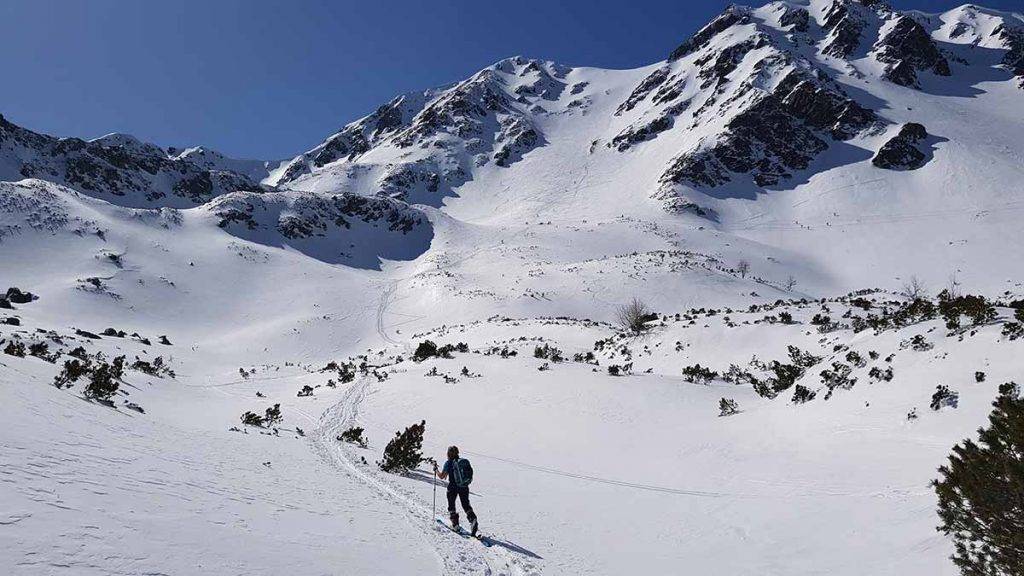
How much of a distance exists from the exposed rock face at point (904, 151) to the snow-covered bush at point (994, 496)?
363ft

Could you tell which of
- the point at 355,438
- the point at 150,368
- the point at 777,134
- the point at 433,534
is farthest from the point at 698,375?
the point at 777,134

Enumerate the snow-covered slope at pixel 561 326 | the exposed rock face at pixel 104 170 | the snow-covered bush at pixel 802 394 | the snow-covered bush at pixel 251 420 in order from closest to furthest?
the snow-covered slope at pixel 561 326, the snow-covered bush at pixel 802 394, the snow-covered bush at pixel 251 420, the exposed rock face at pixel 104 170

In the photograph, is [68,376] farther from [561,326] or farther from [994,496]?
[561,326]

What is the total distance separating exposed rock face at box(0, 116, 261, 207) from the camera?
101 meters

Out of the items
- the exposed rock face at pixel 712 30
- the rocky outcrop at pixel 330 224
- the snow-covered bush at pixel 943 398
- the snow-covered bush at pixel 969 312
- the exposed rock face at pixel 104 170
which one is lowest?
the snow-covered bush at pixel 943 398

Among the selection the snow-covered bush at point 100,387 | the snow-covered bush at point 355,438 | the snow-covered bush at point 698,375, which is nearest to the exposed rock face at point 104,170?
the snow-covered bush at point 100,387

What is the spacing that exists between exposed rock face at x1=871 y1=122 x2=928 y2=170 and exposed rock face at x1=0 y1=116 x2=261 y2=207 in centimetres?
12567

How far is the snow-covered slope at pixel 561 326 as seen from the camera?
7641 mm

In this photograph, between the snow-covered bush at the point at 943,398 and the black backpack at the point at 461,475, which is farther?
the snow-covered bush at the point at 943,398

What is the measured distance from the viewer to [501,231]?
8900 cm

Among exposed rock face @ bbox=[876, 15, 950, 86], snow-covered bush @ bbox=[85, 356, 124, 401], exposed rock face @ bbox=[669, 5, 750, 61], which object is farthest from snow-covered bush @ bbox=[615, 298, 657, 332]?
exposed rock face @ bbox=[669, 5, 750, 61]

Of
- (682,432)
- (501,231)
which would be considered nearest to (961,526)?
(682,432)

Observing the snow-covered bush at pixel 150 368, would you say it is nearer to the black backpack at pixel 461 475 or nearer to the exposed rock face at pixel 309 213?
the black backpack at pixel 461 475

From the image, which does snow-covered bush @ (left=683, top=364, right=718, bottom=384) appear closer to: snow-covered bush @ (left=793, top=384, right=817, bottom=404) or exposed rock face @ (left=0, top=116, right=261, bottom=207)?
snow-covered bush @ (left=793, top=384, right=817, bottom=404)
